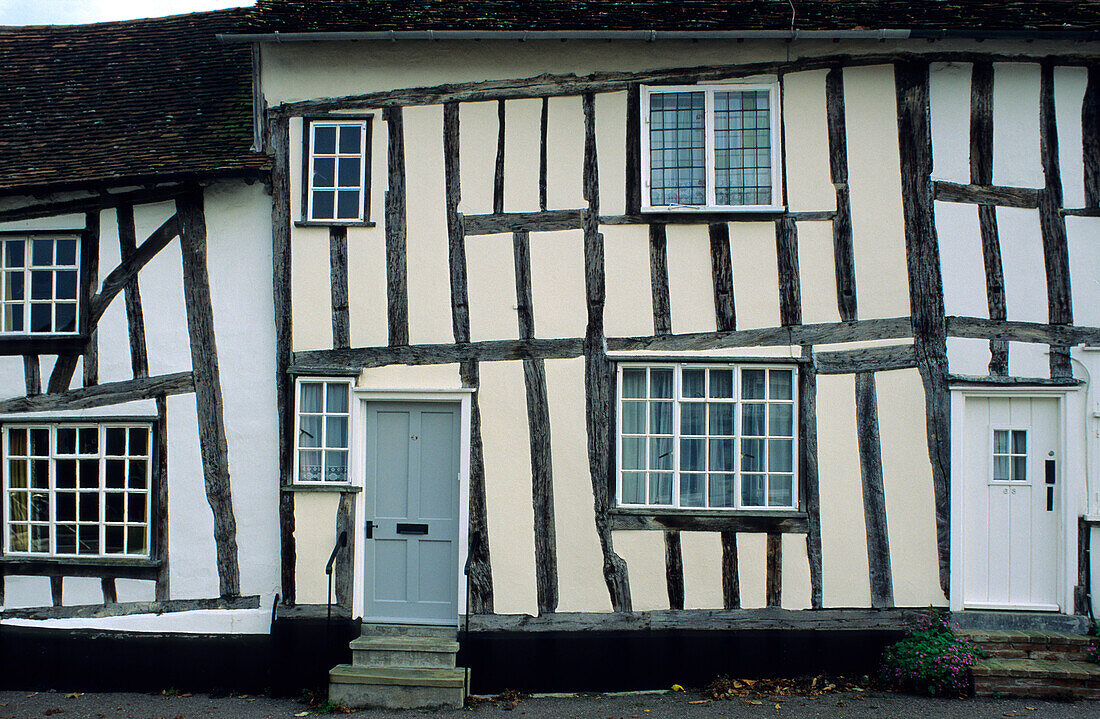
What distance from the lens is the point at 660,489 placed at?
755 cm

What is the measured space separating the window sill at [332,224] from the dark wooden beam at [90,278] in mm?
2184

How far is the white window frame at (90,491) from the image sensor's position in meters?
7.76

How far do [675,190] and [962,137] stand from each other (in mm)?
2820

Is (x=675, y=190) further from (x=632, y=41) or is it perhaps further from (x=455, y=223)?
(x=455, y=223)

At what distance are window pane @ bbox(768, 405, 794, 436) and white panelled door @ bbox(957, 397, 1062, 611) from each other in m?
1.71

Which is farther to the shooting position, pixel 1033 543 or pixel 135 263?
pixel 135 263

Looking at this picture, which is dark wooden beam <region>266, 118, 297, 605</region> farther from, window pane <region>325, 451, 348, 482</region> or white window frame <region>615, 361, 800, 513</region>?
white window frame <region>615, 361, 800, 513</region>

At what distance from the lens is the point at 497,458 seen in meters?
7.50

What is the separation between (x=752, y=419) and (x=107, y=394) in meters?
6.48

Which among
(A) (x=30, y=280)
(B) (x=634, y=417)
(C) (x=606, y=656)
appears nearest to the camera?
(C) (x=606, y=656)

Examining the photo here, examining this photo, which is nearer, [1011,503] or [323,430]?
[1011,503]

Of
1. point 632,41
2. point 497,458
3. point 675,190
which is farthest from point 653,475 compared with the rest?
point 632,41

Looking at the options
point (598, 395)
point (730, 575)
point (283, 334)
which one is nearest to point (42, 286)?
point (283, 334)

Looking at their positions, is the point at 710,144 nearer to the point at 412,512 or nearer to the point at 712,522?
the point at 712,522
